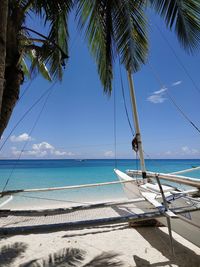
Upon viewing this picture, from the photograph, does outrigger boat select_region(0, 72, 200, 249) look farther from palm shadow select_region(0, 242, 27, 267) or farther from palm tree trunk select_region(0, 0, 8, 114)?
palm tree trunk select_region(0, 0, 8, 114)

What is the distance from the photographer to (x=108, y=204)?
3.26m

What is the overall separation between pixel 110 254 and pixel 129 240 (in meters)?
0.69

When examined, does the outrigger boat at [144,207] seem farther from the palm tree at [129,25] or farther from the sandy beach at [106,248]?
the palm tree at [129,25]

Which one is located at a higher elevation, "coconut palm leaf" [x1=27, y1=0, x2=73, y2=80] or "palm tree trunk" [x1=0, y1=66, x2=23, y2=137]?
"coconut palm leaf" [x1=27, y1=0, x2=73, y2=80]

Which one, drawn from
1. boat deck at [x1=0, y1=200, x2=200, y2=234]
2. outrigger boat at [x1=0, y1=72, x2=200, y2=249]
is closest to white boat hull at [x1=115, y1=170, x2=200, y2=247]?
outrigger boat at [x1=0, y1=72, x2=200, y2=249]

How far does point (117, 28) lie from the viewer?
408 centimetres

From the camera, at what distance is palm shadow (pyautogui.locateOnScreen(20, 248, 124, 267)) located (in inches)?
131

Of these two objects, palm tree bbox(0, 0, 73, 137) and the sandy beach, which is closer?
palm tree bbox(0, 0, 73, 137)

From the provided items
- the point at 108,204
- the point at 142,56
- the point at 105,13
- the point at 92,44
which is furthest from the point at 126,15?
the point at 108,204

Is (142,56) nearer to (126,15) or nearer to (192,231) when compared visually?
(126,15)

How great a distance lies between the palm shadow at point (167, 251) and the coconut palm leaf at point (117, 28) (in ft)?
9.78

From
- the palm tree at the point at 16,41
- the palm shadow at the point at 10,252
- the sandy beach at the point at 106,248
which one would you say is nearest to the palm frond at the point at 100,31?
the palm tree at the point at 16,41

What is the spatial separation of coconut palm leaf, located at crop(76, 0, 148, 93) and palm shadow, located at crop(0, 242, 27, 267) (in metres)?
3.48

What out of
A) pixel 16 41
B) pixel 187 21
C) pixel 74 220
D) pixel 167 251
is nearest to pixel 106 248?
pixel 167 251
